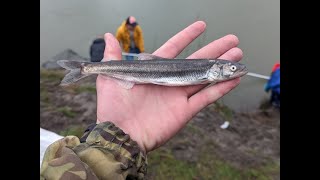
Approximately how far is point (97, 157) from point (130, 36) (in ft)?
27.4

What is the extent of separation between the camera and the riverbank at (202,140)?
5.66m

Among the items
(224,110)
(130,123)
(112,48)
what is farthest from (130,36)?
(130,123)

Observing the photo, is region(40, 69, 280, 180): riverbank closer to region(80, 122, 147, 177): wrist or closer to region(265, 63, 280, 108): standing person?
region(265, 63, 280, 108): standing person

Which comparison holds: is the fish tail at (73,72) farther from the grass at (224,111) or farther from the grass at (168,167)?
the grass at (224,111)

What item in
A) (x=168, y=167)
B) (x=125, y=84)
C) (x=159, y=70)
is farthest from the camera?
(x=168, y=167)

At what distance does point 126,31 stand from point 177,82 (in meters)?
7.15

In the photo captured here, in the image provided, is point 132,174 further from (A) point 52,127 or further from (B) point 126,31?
(B) point 126,31

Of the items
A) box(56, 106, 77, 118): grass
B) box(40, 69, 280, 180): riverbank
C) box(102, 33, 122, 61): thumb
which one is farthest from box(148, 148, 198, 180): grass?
box(102, 33, 122, 61): thumb

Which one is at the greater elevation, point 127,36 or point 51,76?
point 127,36

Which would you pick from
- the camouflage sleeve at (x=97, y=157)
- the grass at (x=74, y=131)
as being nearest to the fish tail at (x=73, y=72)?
the camouflage sleeve at (x=97, y=157)

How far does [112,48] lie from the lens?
353 centimetres

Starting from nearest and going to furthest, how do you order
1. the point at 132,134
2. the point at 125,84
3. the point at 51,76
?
the point at 132,134, the point at 125,84, the point at 51,76

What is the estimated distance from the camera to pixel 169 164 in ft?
18.5

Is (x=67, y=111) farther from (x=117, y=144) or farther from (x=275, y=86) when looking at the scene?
(x=275, y=86)
